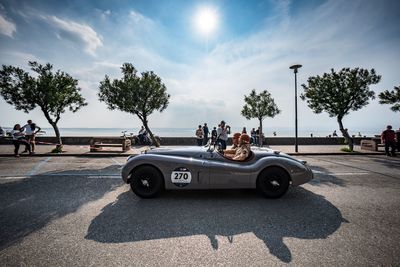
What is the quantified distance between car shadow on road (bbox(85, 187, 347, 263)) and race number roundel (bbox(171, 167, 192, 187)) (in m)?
0.37

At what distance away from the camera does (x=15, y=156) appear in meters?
10.2

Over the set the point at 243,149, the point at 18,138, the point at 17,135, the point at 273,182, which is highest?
the point at 17,135

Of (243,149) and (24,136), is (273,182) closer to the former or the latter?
(243,149)

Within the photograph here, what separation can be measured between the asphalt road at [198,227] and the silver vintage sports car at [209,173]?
0.31 m

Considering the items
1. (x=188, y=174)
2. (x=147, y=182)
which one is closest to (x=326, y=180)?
(x=188, y=174)

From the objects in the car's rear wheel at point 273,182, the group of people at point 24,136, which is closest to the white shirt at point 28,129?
the group of people at point 24,136

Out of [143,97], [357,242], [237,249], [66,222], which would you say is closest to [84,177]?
[66,222]

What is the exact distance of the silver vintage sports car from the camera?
13.8ft

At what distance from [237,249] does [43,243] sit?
2.45m

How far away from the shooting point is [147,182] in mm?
4305

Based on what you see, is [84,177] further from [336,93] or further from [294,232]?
[336,93]

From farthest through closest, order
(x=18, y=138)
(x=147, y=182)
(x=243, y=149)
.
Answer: (x=18, y=138)
(x=243, y=149)
(x=147, y=182)

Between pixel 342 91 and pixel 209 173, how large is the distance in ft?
43.8

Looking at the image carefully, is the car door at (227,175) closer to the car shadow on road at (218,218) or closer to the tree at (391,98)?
the car shadow on road at (218,218)
